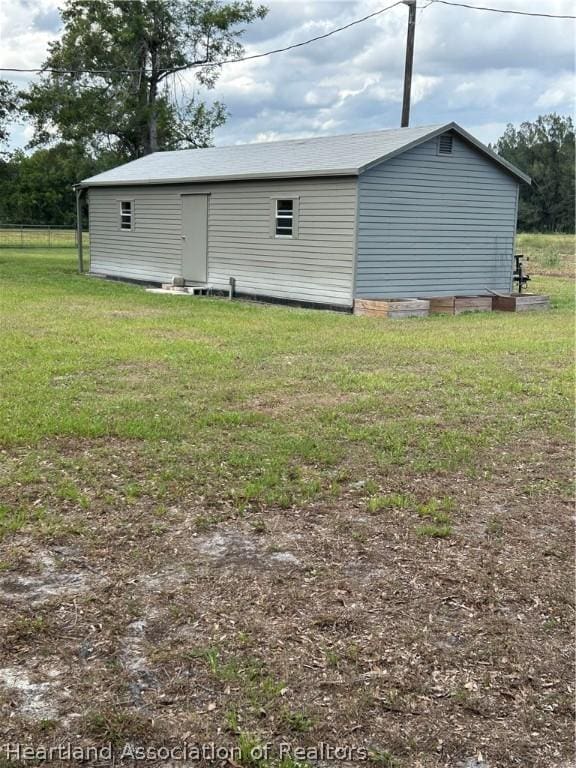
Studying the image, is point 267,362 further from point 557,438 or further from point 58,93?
point 58,93

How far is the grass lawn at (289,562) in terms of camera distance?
2.40 m

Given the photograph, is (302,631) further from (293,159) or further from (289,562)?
(293,159)

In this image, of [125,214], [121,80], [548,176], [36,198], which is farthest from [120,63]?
[548,176]

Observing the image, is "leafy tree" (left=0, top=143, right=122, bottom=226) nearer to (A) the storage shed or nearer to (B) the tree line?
(B) the tree line

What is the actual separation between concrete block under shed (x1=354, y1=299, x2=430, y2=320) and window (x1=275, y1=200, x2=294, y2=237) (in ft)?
7.55

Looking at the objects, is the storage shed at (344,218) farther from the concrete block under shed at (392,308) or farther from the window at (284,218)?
the concrete block under shed at (392,308)

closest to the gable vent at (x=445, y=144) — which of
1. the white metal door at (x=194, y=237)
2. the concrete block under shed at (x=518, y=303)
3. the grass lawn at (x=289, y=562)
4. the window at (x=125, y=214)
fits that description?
the concrete block under shed at (x=518, y=303)

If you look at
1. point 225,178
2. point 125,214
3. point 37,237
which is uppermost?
point 225,178

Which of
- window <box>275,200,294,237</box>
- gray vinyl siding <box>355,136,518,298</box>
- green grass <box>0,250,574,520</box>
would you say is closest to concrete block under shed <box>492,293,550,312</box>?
gray vinyl siding <box>355,136,518,298</box>

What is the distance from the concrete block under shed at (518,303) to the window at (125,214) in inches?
375

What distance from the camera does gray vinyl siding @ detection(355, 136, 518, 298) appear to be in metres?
13.4

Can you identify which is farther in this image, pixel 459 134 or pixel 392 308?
pixel 459 134

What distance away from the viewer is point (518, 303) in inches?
561

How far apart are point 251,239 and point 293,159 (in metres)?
1.75
